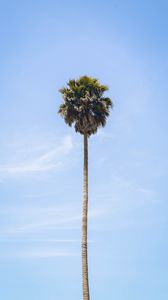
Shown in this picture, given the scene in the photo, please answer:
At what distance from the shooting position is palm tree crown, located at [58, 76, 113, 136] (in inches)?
Result: 1954

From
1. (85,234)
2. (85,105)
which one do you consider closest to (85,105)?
(85,105)

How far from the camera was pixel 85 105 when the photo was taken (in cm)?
4972

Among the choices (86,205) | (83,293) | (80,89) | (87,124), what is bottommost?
(83,293)

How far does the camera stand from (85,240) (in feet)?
144

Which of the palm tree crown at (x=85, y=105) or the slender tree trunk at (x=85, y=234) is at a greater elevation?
the palm tree crown at (x=85, y=105)

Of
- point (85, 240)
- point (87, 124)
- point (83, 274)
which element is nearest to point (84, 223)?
A: point (85, 240)

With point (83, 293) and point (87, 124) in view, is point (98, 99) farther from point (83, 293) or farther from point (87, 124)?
point (83, 293)

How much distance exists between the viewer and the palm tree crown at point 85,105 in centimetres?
4962

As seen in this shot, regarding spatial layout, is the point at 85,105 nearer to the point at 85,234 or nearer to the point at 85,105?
the point at 85,105

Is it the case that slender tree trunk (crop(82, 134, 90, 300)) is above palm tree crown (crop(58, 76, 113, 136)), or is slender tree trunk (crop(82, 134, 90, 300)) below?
below

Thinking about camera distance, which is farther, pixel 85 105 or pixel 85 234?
pixel 85 105

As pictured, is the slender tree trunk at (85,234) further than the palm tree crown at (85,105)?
No

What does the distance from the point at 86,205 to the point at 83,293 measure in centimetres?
722

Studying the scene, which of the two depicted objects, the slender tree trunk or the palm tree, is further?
the palm tree
